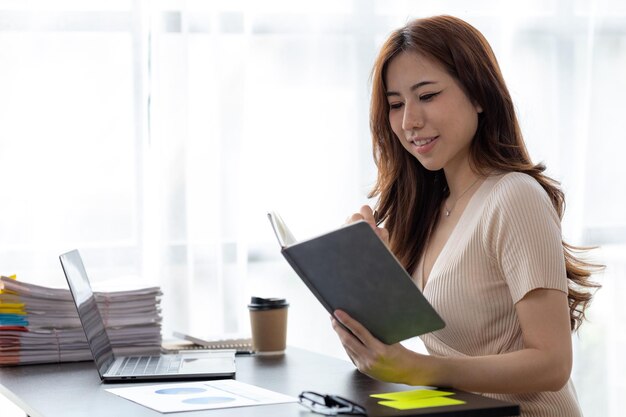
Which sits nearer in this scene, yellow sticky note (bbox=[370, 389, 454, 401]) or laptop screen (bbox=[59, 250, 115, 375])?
yellow sticky note (bbox=[370, 389, 454, 401])

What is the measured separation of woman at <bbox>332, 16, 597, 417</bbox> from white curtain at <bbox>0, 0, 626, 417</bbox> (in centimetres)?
106

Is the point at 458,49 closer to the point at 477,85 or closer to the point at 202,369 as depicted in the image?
the point at 477,85

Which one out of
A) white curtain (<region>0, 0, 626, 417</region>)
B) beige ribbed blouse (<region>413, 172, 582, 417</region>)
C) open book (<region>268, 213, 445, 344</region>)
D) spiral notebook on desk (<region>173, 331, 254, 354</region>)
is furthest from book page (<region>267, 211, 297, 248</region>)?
white curtain (<region>0, 0, 626, 417</region>)

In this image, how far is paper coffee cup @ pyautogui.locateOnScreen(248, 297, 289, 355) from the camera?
7.30ft

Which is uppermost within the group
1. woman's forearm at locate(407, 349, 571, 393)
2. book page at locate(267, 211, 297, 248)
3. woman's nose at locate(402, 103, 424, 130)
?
woman's nose at locate(402, 103, 424, 130)

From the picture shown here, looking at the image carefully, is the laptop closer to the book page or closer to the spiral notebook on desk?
the spiral notebook on desk

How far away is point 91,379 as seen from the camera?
1.89m

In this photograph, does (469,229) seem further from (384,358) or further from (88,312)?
(88,312)

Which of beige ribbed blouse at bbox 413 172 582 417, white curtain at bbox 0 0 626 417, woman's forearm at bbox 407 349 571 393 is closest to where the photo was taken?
woman's forearm at bbox 407 349 571 393

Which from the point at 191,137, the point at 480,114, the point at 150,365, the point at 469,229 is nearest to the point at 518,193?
Answer: the point at 469,229

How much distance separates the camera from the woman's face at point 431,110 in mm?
1960

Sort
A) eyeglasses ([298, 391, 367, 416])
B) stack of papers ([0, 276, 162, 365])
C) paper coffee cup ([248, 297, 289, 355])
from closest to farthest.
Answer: eyeglasses ([298, 391, 367, 416]) → stack of papers ([0, 276, 162, 365]) → paper coffee cup ([248, 297, 289, 355])

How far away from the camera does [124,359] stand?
210cm

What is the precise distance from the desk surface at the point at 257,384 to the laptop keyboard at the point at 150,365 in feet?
0.22
